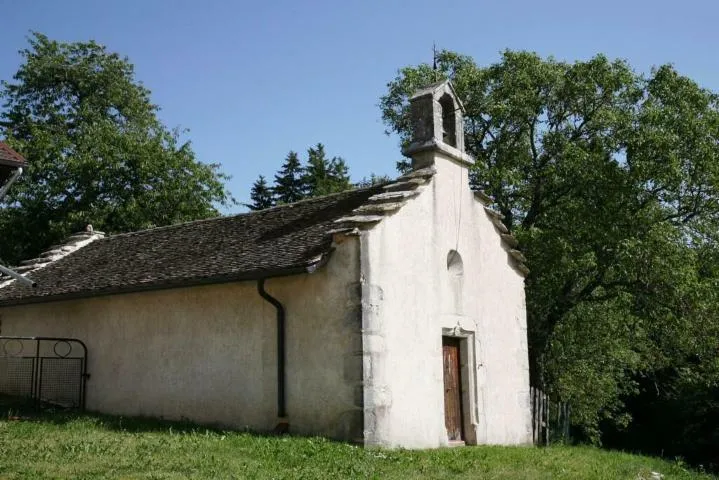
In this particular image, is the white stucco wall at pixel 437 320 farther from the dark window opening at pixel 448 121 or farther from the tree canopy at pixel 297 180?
the tree canopy at pixel 297 180

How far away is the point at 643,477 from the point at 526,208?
37.2ft

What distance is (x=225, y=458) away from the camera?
30.9 feet

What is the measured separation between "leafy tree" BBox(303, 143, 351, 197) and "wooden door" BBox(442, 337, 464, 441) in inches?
1285

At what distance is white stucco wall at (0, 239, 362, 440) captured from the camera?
11805mm

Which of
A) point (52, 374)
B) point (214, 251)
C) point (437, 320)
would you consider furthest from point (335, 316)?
point (52, 374)

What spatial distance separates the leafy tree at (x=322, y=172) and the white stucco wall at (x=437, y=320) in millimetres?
31293

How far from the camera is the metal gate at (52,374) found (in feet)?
52.0

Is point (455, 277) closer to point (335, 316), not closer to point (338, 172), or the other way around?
point (335, 316)

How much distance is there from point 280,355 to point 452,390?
→ 140 inches

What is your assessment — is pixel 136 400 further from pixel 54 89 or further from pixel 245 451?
pixel 54 89

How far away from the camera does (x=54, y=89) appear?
3497 cm

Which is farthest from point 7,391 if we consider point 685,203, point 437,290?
point 685,203

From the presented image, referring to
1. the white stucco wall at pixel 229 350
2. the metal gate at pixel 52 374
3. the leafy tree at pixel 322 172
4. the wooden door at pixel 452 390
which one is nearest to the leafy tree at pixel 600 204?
the wooden door at pixel 452 390

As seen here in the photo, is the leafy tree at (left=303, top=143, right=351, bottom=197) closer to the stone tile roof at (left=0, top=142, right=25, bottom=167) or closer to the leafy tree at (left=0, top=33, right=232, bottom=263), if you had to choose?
the leafy tree at (left=0, top=33, right=232, bottom=263)
